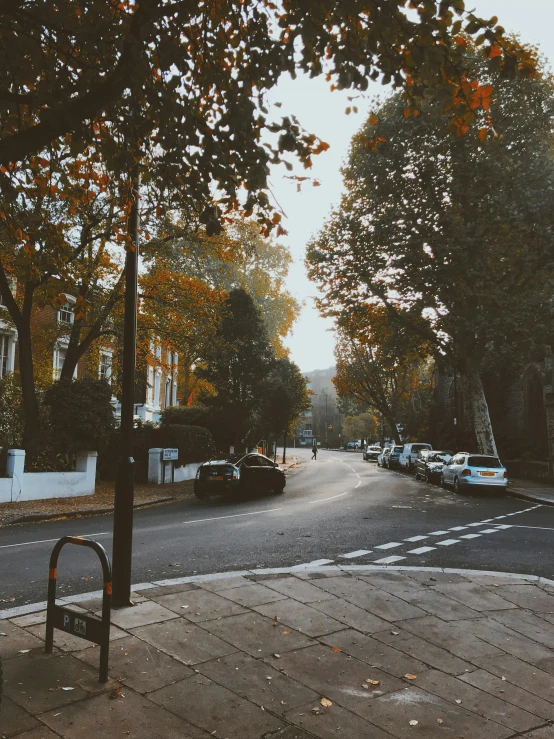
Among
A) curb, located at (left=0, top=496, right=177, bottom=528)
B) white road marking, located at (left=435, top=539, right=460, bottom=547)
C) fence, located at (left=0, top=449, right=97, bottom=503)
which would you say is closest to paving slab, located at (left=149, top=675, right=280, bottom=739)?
white road marking, located at (left=435, top=539, right=460, bottom=547)

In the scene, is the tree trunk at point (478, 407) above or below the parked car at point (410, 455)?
above

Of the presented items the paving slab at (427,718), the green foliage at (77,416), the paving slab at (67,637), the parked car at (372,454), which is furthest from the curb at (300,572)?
the parked car at (372,454)

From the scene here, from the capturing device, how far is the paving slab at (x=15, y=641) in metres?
4.94

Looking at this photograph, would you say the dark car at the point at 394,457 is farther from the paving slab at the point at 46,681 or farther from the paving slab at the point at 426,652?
the paving slab at the point at 46,681

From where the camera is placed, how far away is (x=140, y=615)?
5973 mm

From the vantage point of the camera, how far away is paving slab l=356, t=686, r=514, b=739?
403cm

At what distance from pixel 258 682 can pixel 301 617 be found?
1.59 m

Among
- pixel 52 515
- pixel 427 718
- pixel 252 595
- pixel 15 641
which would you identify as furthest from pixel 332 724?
pixel 52 515

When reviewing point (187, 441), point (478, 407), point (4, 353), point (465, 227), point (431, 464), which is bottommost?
point (431, 464)

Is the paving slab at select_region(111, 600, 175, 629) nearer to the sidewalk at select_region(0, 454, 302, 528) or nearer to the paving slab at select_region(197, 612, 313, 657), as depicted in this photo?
the paving slab at select_region(197, 612, 313, 657)

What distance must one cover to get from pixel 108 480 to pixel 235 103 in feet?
69.4

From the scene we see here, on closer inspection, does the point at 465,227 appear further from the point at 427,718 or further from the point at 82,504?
the point at 427,718

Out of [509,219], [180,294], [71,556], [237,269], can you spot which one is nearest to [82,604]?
[71,556]

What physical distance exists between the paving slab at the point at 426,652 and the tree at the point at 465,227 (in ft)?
70.2
